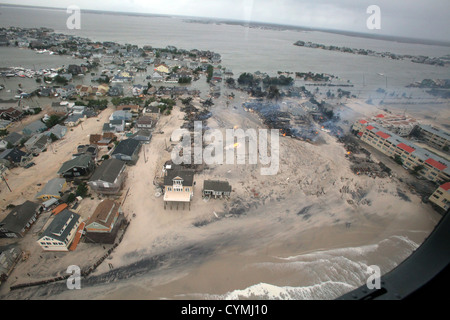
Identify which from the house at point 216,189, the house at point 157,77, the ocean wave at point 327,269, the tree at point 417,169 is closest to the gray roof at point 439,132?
the tree at point 417,169

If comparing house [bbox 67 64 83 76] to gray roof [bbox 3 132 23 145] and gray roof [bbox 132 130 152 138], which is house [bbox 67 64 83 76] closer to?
gray roof [bbox 3 132 23 145]

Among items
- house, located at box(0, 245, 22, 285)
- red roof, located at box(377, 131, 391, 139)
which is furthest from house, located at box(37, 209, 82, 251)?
red roof, located at box(377, 131, 391, 139)

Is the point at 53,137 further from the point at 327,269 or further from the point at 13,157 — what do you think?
the point at 327,269

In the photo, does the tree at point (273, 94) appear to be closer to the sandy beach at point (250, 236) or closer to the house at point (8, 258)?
the sandy beach at point (250, 236)

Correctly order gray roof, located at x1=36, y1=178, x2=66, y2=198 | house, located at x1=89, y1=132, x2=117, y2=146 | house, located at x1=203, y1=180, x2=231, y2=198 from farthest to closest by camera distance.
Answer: house, located at x1=89, y1=132, x2=117, y2=146, house, located at x1=203, y1=180, x2=231, y2=198, gray roof, located at x1=36, y1=178, x2=66, y2=198

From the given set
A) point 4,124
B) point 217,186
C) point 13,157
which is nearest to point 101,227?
point 217,186
